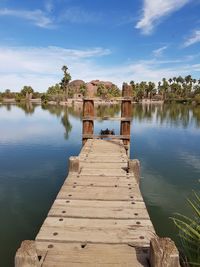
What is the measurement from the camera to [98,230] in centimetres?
461

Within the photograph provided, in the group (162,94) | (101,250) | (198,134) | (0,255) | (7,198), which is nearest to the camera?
(101,250)

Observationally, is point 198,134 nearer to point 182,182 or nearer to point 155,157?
point 155,157

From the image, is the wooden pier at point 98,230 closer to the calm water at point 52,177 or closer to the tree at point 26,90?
the calm water at point 52,177

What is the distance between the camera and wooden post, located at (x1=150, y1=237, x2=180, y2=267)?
327cm

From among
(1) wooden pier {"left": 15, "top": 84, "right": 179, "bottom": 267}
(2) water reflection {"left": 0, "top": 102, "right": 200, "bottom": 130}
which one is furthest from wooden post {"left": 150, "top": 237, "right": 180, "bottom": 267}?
(2) water reflection {"left": 0, "top": 102, "right": 200, "bottom": 130}

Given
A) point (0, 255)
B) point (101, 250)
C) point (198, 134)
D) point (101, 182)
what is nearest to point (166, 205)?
point (101, 182)

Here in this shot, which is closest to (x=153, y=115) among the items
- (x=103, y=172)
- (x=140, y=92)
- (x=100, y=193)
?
(x=103, y=172)

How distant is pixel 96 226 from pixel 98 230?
155 millimetres

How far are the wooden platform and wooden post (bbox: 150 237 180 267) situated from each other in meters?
0.48

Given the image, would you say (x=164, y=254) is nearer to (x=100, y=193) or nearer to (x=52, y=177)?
(x=100, y=193)

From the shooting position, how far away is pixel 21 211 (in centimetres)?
1034

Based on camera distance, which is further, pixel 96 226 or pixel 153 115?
pixel 153 115

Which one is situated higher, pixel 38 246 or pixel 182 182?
pixel 38 246

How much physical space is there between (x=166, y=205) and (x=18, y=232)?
243 inches
